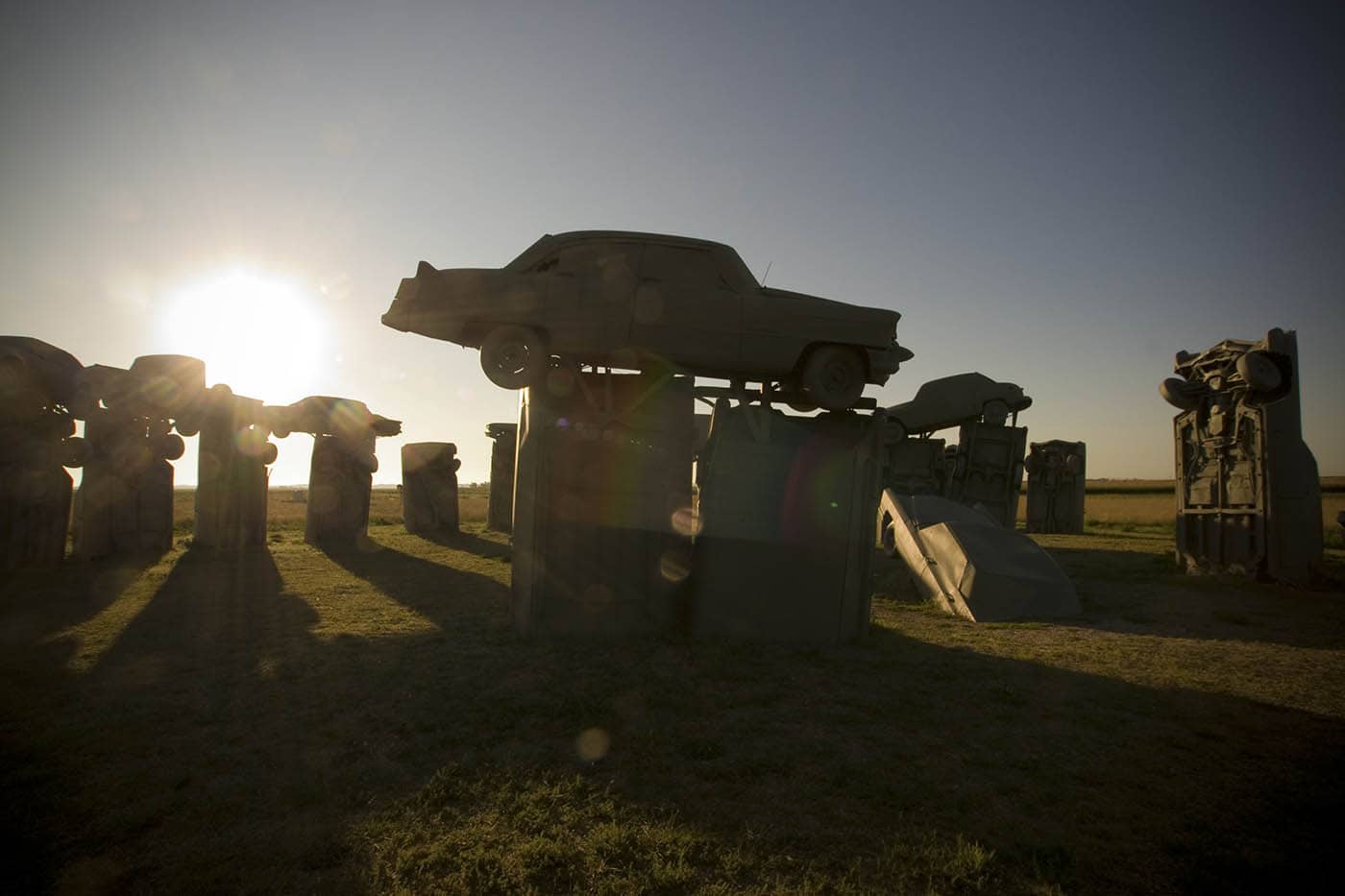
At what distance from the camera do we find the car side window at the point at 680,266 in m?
7.15

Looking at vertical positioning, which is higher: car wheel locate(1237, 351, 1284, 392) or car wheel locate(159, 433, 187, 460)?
car wheel locate(1237, 351, 1284, 392)

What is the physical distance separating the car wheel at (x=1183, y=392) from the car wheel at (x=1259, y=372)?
5.16 ft

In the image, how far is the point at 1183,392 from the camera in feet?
40.0

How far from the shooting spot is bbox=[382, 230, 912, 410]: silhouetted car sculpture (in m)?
6.95

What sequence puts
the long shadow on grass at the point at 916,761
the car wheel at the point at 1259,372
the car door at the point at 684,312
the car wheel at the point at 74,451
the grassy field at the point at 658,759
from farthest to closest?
the car wheel at the point at 74,451, the car wheel at the point at 1259,372, the car door at the point at 684,312, the long shadow on grass at the point at 916,761, the grassy field at the point at 658,759

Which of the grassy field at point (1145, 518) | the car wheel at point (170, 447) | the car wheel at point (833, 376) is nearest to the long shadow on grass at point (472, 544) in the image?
the car wheel at point (170, 447)

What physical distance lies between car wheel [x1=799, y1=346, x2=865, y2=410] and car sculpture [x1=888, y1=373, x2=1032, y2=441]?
13386mm

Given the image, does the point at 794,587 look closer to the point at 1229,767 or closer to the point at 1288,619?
the point at 1229,767

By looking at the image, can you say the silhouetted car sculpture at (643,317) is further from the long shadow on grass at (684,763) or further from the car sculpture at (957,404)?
the car sculpture at (957,404)

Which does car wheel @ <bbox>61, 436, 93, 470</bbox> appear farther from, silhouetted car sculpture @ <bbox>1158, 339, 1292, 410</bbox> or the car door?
silhouetted car sculpture @ <bbox>1158, 339, 1292, 410</bbox>

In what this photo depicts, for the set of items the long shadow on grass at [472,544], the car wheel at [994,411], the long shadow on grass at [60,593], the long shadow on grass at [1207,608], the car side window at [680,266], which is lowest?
the long shadow on grass at [60,593]

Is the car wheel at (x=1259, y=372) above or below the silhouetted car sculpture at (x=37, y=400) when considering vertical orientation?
above

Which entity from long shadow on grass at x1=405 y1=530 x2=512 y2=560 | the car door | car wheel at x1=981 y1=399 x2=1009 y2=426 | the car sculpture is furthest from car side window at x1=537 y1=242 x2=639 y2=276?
car wheel at x1=981 y1=399 x2=1009 y2=426

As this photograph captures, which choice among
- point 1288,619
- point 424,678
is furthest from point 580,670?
point 1288,619
